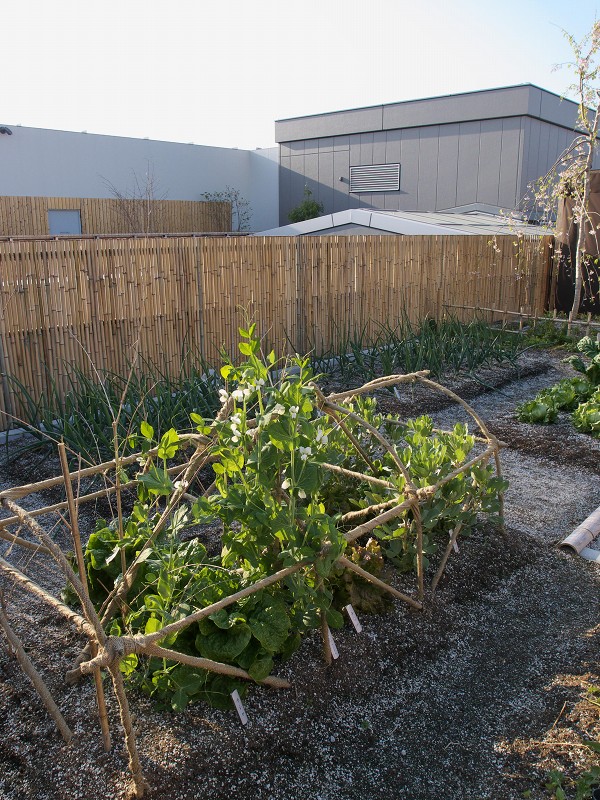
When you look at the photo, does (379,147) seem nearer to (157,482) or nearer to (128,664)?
(157,482)

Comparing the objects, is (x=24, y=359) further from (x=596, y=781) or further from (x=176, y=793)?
(x=596, y=781)

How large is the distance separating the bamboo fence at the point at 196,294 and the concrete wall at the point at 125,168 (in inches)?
514

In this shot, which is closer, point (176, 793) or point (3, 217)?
point (176, 793)

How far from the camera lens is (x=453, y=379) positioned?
6.73m

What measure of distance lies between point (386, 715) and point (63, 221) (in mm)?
17221

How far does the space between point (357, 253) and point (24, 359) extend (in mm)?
3939

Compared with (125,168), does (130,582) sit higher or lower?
lower

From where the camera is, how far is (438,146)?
60.5ft

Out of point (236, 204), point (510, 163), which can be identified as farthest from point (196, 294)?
point (236, 204)

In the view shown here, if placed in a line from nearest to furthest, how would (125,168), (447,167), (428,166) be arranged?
(447,167)
(428,166)
(125,168)

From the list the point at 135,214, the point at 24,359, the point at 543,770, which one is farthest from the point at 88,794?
the point at 135,214

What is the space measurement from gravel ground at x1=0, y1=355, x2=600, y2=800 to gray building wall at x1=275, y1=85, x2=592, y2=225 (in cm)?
Answer: 1591

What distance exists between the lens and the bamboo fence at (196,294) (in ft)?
16.7

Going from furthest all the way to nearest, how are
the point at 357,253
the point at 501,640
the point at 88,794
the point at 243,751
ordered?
the point at 357,253, the point at 501,640, the point at 243,751, the point at 88,794
